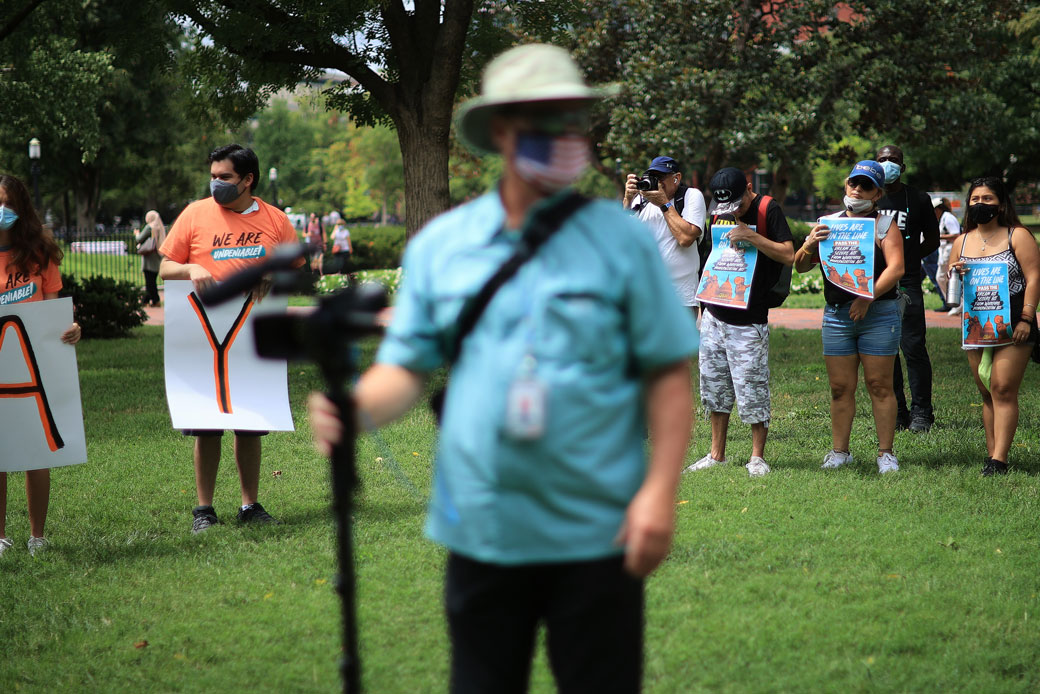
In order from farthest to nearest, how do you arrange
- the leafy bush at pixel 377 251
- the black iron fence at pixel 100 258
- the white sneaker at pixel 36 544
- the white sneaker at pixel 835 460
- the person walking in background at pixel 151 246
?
1. the leafy bush at pixel 377 251
2. the black iron fence at pixel 100 258
3. the person walking in background at pixel 151 246
4. the white sneaker at pixel 835 460
5. the white sneaker at pixel 36 544

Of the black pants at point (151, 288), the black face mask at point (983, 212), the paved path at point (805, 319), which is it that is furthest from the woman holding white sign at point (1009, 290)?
the black pants at point (151, 288)

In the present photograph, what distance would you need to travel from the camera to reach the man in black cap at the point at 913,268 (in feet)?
27.3

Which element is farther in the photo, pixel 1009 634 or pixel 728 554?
pixel 728 554

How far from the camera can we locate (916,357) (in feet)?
29.0

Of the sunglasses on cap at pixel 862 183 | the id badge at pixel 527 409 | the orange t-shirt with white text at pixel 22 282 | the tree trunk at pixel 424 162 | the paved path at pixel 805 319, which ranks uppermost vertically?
the tree trunk at pixel 424 162

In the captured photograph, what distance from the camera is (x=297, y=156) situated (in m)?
80.0

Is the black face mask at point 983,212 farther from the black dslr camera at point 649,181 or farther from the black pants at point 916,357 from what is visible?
the black dslr camera at point 649,181

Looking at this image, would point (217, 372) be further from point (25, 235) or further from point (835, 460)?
point (835, 460)

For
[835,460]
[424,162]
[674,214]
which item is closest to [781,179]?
[424,162]

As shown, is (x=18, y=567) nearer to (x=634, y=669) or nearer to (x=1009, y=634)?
(x=634, y=669)

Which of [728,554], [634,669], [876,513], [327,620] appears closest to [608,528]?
[634,669]

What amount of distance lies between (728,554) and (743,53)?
19.7m

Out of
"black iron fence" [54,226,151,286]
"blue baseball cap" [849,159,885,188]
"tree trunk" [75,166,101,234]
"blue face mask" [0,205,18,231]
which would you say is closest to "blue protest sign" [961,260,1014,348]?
"blue baseball cap" [849,159,885,188]

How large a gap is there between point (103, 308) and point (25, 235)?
1211 cm
